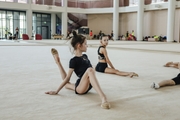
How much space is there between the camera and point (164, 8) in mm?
34219

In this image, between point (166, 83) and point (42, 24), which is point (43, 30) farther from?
point (166, 83)

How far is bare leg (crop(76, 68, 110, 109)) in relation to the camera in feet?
11.6

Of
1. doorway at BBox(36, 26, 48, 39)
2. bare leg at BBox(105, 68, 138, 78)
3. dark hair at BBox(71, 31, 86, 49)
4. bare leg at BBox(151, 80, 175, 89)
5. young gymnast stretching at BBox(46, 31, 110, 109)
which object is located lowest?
bare leg at BBox(151, 80, 175, 89)

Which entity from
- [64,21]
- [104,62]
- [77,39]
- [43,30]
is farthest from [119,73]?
[43,30]

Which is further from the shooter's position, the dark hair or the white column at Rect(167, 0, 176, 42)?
the white column at Rect(167, 0, 176, 42)

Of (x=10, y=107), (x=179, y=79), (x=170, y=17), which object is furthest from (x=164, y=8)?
(x=10, y=107)

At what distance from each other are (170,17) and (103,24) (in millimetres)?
13258

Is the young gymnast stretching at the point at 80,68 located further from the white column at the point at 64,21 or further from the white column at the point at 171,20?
the white column at the point at 64,21

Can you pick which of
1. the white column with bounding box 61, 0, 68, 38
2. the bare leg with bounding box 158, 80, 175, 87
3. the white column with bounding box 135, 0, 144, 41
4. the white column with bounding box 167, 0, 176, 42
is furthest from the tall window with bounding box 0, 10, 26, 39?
the bare leg with bounding box 158, 80, 175, 87

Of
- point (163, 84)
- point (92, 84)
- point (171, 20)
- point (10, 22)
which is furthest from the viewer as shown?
point (10, 22)

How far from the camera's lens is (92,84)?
12.2ft

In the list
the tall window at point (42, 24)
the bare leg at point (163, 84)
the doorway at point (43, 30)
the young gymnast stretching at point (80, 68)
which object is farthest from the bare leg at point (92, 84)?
the doorway at point (43, 30)

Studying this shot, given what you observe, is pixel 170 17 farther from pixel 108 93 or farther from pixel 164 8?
pixel 108 93

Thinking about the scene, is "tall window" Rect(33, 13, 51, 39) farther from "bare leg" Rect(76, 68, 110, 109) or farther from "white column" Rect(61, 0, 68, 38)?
"bare leg" Rect(76, 68, 110, 109)
